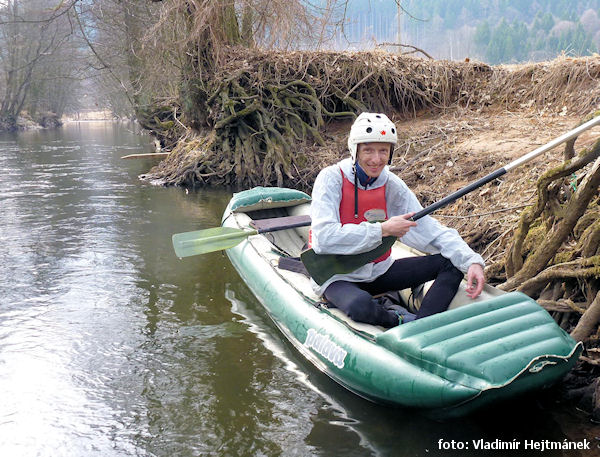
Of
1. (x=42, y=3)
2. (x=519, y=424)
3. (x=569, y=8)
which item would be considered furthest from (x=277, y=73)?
(x=569, y=8)

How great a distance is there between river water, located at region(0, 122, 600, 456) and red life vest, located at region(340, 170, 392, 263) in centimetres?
98

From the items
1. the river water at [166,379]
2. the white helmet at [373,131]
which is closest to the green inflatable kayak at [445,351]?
the river water at [166,379]

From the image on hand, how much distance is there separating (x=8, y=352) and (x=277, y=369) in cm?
184

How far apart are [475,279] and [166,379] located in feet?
6.30

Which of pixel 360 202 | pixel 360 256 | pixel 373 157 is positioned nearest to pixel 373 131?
pixel 373 157

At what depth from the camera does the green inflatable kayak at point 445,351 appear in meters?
2.46

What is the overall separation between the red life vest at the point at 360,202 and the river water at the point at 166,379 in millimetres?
981

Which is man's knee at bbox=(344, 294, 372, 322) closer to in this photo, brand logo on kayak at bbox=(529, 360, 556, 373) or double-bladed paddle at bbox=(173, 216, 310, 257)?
brand logo on kayak at bbox=(529, 360, 556, 373)

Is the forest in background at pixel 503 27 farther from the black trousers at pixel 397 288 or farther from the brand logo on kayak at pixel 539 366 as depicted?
the brand logo on kayak at pixel 539 366

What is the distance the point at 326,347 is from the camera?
3.14m

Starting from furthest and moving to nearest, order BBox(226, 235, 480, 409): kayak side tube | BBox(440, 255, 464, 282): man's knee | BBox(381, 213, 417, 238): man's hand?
1. BBox(440, 255, 464, 282): man's knee
2. BBox(381, 213, 417, 238): man's hand
3. BBox(226, 235, 480, 409): kayak side tube

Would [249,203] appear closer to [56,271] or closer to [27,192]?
[56,271]

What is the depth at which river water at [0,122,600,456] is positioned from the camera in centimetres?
279

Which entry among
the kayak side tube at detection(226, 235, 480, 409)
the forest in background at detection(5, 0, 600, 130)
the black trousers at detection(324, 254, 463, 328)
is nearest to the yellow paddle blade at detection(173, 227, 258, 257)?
the kayak side tube at detection(226, 235, 480, 409)
